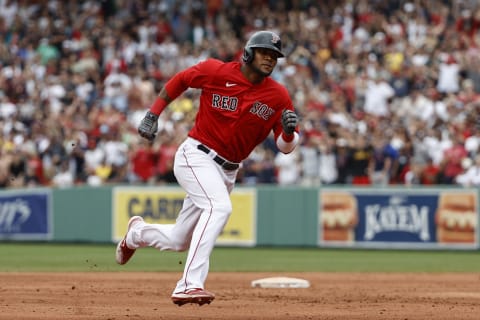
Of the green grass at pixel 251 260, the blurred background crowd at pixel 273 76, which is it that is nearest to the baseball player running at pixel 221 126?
the green grass at pixel 251 260

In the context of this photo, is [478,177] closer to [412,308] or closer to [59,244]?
[59,244]

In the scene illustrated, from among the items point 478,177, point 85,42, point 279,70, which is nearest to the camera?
point 478,177

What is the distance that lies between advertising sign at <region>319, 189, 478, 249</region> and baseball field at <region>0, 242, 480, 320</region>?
276 mm

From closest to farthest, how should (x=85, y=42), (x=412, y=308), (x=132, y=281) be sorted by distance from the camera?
1. (x=412, y=308)
2. (x=132, y=281)
3. (x=85, y=42)

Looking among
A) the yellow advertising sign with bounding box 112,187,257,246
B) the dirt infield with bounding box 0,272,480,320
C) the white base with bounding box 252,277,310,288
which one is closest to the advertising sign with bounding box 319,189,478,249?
the yellow advertising sign with bounding box 112,187,257,246

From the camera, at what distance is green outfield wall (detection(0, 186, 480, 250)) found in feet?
59.5

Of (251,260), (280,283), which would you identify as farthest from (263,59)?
(251,260)

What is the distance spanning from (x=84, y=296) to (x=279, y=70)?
12.4 meters

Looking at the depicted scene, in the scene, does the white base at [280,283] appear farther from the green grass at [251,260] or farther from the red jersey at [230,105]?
the red jersey at [230,105]

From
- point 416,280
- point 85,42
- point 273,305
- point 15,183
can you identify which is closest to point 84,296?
point 273,305

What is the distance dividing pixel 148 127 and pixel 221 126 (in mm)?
604

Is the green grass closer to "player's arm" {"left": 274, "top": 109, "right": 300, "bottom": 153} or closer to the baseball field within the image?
the baseball field

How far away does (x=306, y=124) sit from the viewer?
19922mm

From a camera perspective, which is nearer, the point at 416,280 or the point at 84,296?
the point at 84,296
